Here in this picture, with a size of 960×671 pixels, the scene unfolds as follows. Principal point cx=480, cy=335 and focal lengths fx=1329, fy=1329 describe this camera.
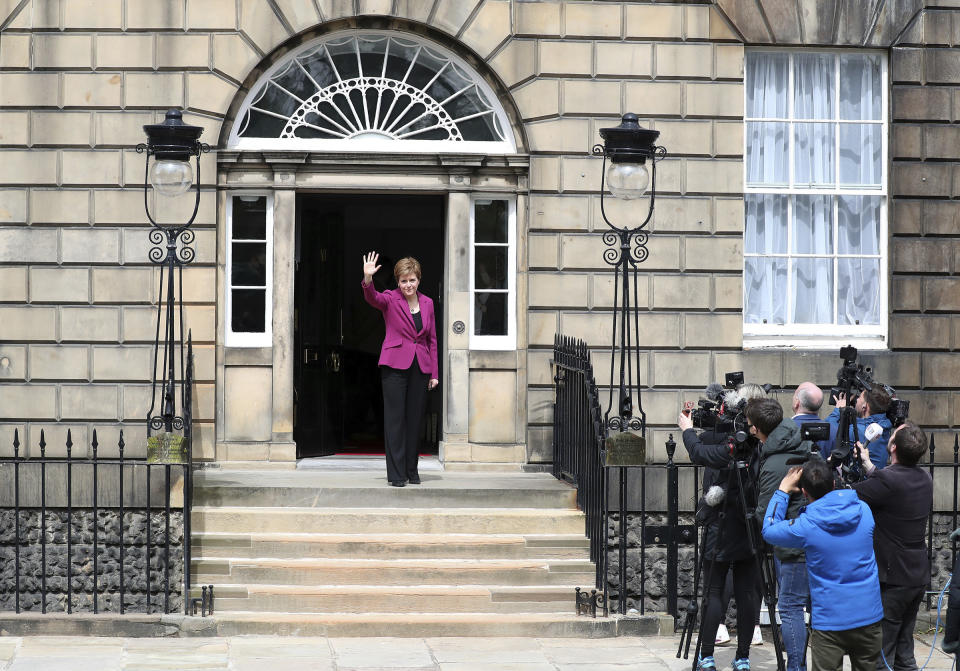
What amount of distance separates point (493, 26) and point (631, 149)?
2.34 meters

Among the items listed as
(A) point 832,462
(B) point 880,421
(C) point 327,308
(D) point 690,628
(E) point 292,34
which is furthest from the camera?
(C) point 327,308

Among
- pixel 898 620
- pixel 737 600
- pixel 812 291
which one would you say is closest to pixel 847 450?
pixel 898 620

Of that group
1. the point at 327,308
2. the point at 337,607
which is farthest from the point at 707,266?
the point at 337,607

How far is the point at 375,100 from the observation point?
40.4 feet

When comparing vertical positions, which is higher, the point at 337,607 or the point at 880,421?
the point at 880,421

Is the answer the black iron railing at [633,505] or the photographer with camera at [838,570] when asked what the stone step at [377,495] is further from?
the photographer with camera at [838,570]

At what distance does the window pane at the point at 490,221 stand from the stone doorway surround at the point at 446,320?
13 centimetres

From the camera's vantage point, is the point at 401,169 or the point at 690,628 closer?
the point at 690,628

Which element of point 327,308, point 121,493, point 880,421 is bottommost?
point 121,493

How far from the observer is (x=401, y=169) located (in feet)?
39.9

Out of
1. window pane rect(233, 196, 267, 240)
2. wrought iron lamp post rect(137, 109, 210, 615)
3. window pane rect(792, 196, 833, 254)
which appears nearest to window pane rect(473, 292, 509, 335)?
window pane rect(233, 196, 267, 240)

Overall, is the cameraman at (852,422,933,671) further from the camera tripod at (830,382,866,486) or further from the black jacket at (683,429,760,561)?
the black jacket at (683,429,760,561)

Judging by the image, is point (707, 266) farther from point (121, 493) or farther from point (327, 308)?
point (121, 493)

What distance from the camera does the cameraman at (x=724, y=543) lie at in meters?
8.26
